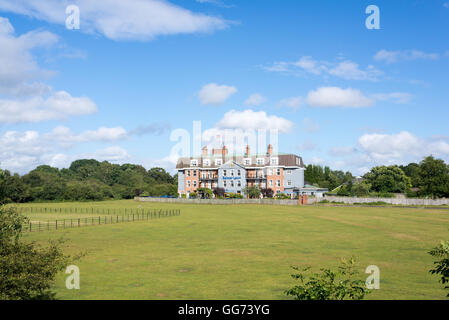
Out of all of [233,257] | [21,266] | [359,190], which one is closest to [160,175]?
[359,190]

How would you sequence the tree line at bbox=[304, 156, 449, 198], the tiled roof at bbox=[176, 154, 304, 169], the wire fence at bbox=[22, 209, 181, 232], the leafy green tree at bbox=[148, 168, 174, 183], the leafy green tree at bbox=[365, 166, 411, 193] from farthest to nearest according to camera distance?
the leafy green tree at bbox=[148, 168, 174, 183] < the leafy green tree at bbox=[365, 166, 411, 193] < the tiled roof at bbox=[176, 154, 304, 169] < the tree line at bbox=[304, 156, 449, 198] < the wire fence at bbox=[22, 209, 181, 232]

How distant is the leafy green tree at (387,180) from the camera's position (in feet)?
327

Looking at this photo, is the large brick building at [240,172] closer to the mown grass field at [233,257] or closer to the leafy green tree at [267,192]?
the leafy green tree at [267,192]

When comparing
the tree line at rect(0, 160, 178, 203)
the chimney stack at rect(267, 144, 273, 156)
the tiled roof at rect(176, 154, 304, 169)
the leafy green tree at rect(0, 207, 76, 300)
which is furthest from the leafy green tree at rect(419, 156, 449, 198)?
the leafy green tree at rect(0, 207, 76, 300)

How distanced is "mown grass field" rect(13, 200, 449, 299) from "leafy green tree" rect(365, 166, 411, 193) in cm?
6179

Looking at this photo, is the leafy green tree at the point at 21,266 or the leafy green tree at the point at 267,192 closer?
the leafy green tree at the point at 21,266

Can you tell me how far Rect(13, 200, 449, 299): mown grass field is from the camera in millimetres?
16703

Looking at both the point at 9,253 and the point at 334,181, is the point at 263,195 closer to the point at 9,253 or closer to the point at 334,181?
the point at 334,181

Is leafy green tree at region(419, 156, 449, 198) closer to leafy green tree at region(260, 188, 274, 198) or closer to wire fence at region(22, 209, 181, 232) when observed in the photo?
leafy green tree at region(260, 188, 274, 198)

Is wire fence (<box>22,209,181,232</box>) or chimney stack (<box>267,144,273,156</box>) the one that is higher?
chimney stack (<box>267,144,273,156</box>)

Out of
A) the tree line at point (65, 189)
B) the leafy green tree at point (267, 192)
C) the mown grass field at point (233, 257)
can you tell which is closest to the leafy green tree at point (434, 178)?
the leafy green tree at point (267, 192)

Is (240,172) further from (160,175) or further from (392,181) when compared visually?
(160,175)

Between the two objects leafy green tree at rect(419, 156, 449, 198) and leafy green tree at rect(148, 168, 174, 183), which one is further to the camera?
leafy green tree at rect(148, 168, 174, 183)

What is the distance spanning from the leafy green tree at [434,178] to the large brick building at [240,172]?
1010 inches
